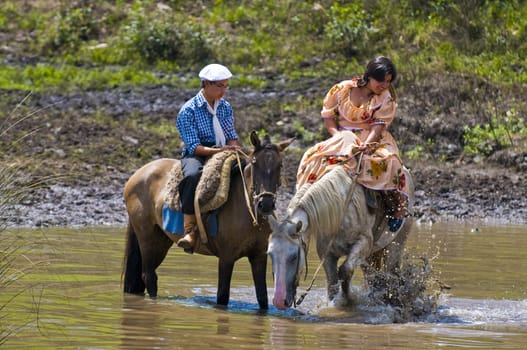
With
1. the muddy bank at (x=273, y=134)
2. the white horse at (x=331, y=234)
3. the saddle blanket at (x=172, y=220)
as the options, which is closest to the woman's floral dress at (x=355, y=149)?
the white horse at (x=331, y=234)

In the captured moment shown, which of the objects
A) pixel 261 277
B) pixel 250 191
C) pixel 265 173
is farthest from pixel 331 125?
pixel 261 277

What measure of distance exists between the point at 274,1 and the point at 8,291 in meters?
17.5

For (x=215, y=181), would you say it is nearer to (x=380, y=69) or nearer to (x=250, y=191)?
(x=250, y=191)

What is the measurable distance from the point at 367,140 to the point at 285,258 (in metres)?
1.66

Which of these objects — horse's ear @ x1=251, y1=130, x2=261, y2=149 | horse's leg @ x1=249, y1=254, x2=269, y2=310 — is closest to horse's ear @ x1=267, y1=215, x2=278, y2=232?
horse's ear @ x1=251, y1=130, x2=261, y2=149

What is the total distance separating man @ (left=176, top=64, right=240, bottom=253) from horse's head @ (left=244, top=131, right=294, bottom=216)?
856mm

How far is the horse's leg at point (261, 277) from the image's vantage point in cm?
928

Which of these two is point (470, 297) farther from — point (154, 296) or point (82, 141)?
point (82, 141)

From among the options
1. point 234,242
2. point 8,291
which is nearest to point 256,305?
point 234,242

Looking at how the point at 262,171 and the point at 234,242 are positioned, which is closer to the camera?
the point at 262,171

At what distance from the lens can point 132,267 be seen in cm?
1020

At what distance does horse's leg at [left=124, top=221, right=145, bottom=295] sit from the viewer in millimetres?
10117

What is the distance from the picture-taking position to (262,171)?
849cm

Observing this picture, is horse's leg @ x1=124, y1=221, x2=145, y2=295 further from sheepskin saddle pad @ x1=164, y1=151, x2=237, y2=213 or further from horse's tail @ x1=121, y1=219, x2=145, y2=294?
sheepskin saddle pad @ x1=164, y1=151, x2=237, y2=213
